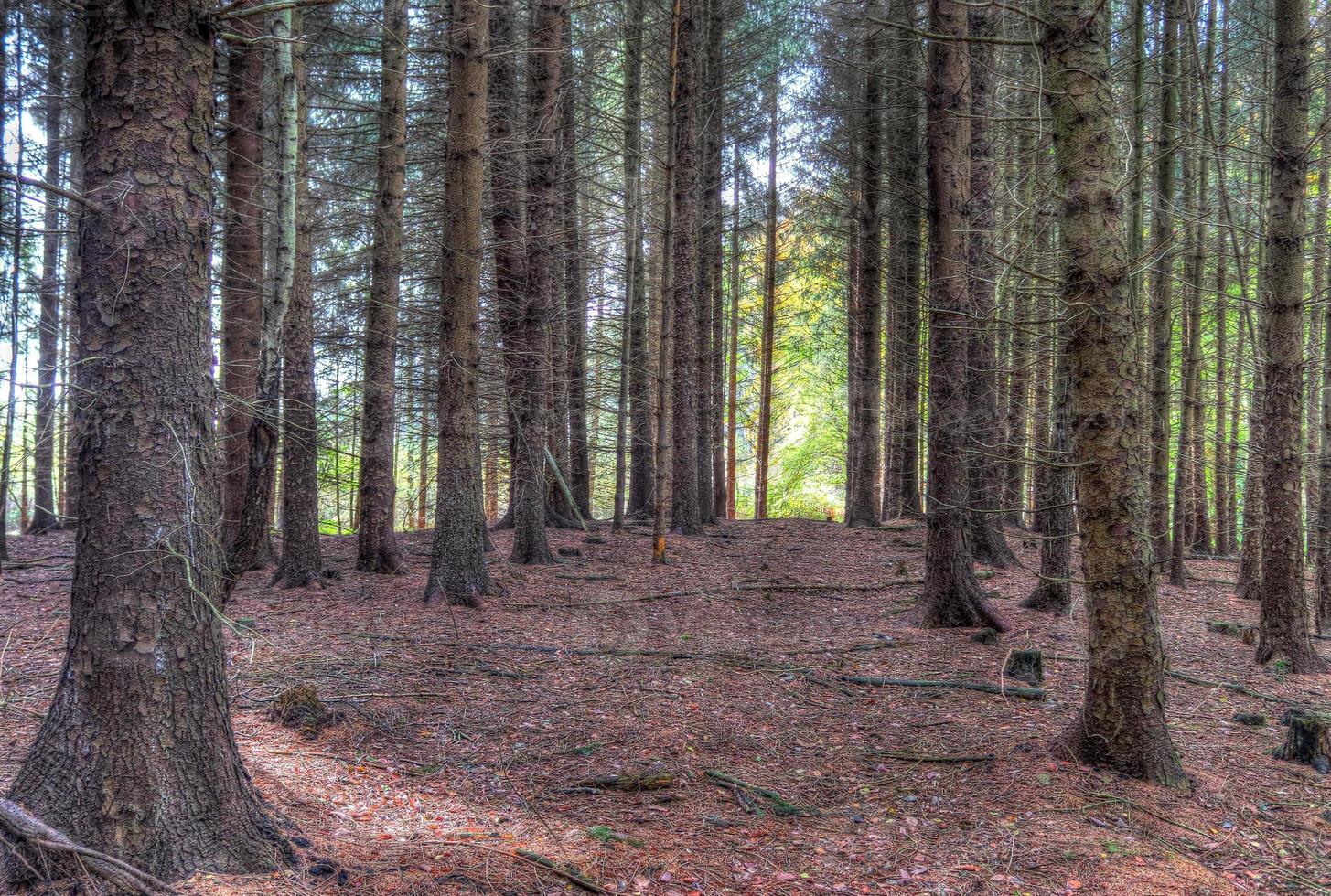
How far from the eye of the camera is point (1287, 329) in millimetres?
6426

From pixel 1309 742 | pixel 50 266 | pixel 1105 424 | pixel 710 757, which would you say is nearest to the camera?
pixel 1105 424

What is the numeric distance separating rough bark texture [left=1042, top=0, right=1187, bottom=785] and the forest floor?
1.04ft

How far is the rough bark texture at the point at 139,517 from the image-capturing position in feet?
9.46

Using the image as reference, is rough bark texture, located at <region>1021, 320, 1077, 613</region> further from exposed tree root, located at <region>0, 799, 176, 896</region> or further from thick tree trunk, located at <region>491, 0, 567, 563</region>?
exposed tree root, located at <region>0, 799, 176, 896</region>

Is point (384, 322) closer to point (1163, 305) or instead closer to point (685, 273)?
point (685, 273)

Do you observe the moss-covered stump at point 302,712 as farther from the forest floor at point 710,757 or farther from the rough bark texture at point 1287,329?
the rough bark texture at point 1287,329

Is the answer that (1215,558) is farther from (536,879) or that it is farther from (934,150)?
(536,879)

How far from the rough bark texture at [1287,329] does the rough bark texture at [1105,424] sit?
3.13 meters

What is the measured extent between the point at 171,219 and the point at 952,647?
270 inches

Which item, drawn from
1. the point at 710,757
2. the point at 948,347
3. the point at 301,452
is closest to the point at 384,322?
the point at 301,452

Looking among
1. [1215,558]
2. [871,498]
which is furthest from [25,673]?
[1215,558]

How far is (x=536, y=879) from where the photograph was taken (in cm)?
340

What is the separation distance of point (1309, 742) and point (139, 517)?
6.39 meters

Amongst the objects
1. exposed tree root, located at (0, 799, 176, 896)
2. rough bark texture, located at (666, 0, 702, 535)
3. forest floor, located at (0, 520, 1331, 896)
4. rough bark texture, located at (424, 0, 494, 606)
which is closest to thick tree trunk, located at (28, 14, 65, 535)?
forest floor, located at (0, 520, 1331, 896)
